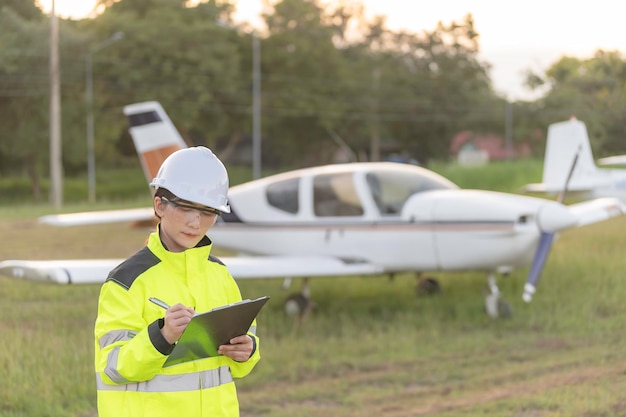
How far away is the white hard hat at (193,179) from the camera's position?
2750mm

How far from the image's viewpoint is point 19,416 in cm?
582

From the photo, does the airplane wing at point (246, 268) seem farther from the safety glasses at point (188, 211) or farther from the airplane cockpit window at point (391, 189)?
the safety glasses at point (188, 211)

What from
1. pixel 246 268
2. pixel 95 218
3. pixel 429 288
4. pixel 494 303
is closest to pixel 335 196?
pixel 246 268

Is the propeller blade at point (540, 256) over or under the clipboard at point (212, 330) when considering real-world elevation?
over

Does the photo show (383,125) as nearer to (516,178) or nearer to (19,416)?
(516,178)

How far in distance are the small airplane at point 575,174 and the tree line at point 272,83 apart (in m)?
16.7

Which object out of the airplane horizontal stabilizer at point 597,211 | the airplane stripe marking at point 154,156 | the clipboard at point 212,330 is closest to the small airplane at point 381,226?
the airplane horizontal stabilizer at point 597,211

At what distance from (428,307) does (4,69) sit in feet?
111

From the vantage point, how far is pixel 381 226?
10.4 m

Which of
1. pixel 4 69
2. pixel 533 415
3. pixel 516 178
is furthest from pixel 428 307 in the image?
pixel 4 69

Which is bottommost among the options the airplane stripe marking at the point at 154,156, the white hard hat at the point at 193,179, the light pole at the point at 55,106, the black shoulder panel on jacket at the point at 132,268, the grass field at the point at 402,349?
the grass field at the point at 402,349

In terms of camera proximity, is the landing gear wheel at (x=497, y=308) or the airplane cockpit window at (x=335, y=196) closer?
the landing gear wheel at (x=497, y=308)

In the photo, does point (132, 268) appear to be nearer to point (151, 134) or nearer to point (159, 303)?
point (159, 303)

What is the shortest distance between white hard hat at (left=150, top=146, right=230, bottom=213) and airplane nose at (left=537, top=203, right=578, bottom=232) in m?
7.57
